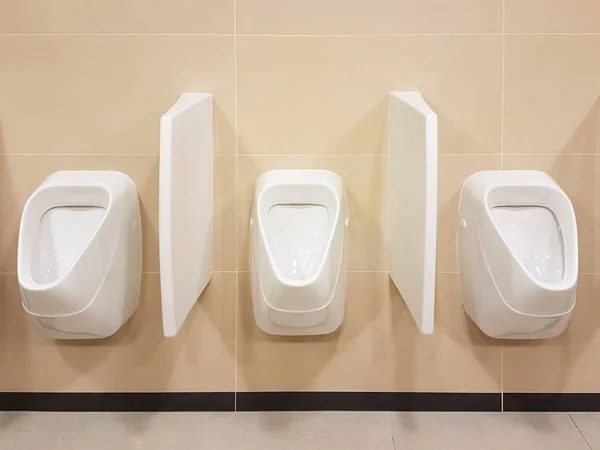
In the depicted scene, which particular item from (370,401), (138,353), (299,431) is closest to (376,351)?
(370,401)

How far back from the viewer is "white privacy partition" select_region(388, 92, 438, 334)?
78.0 inches

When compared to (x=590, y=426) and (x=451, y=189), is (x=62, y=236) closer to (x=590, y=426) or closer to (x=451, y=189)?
(x=451, y=189)

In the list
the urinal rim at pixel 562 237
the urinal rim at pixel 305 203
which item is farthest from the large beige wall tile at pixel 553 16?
the urinal rim at pixel 305 203

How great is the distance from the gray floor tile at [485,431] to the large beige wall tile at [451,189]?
21.2 inches

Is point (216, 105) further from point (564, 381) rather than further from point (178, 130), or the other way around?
point (564, 381)

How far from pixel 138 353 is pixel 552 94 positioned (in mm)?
1704

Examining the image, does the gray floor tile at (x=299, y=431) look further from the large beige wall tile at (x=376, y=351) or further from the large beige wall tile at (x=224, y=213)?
the large beige wall tile at (x=224, y=213)

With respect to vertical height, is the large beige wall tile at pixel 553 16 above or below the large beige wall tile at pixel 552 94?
above

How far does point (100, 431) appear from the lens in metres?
2.43

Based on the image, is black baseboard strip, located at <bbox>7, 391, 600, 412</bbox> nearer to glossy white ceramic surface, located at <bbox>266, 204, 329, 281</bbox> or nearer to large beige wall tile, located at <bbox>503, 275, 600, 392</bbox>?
large beige wall tile, located at <bbox>503, 275, 600, 392</bbox>

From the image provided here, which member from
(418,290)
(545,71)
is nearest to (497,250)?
(418,290)

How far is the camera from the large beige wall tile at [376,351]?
2.52 meters

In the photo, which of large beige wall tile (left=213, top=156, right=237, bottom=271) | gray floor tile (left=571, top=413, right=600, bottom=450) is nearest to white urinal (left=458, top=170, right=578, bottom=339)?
gray floor tile (left=571, top=413, right=600, bottom=450)

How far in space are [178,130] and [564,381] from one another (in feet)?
5.31
